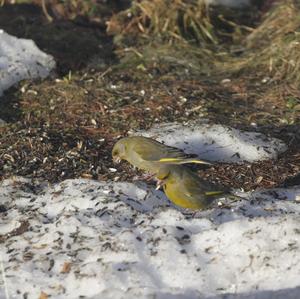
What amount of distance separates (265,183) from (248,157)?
1.45ft

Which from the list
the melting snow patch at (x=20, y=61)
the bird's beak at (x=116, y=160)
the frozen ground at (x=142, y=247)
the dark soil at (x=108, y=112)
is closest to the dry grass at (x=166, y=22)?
the dark soil at (x=108, y=112)

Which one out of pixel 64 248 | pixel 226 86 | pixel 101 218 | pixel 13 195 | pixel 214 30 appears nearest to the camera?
pixel 64 248

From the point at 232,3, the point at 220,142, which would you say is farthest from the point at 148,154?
the point at 232,3

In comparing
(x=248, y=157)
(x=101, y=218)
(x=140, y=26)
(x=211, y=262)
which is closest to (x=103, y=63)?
(x=140, y=26)

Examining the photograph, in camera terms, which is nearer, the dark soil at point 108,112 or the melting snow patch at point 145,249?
the melting snow patch at point 145,249

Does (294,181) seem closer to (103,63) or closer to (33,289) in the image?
(33,289)

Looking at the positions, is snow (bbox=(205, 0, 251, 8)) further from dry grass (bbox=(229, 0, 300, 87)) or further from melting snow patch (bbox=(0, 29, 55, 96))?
melting snow patch (bbox=(0, 29, 55, 96))

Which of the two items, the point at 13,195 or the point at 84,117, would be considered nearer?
the point at 13,195

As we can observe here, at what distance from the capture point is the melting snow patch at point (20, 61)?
841 centimetres

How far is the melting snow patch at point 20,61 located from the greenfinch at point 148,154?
2340 mm

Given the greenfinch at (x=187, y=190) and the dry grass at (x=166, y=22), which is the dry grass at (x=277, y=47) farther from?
the greenfinch at (x=187, y=190)

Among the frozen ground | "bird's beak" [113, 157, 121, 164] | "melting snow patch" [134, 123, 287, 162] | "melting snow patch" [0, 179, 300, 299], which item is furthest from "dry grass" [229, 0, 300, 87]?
"melting snow patch" [0, 179, 300, 299]

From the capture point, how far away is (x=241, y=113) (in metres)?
7.66

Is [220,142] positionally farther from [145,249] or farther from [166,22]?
[166,22]
